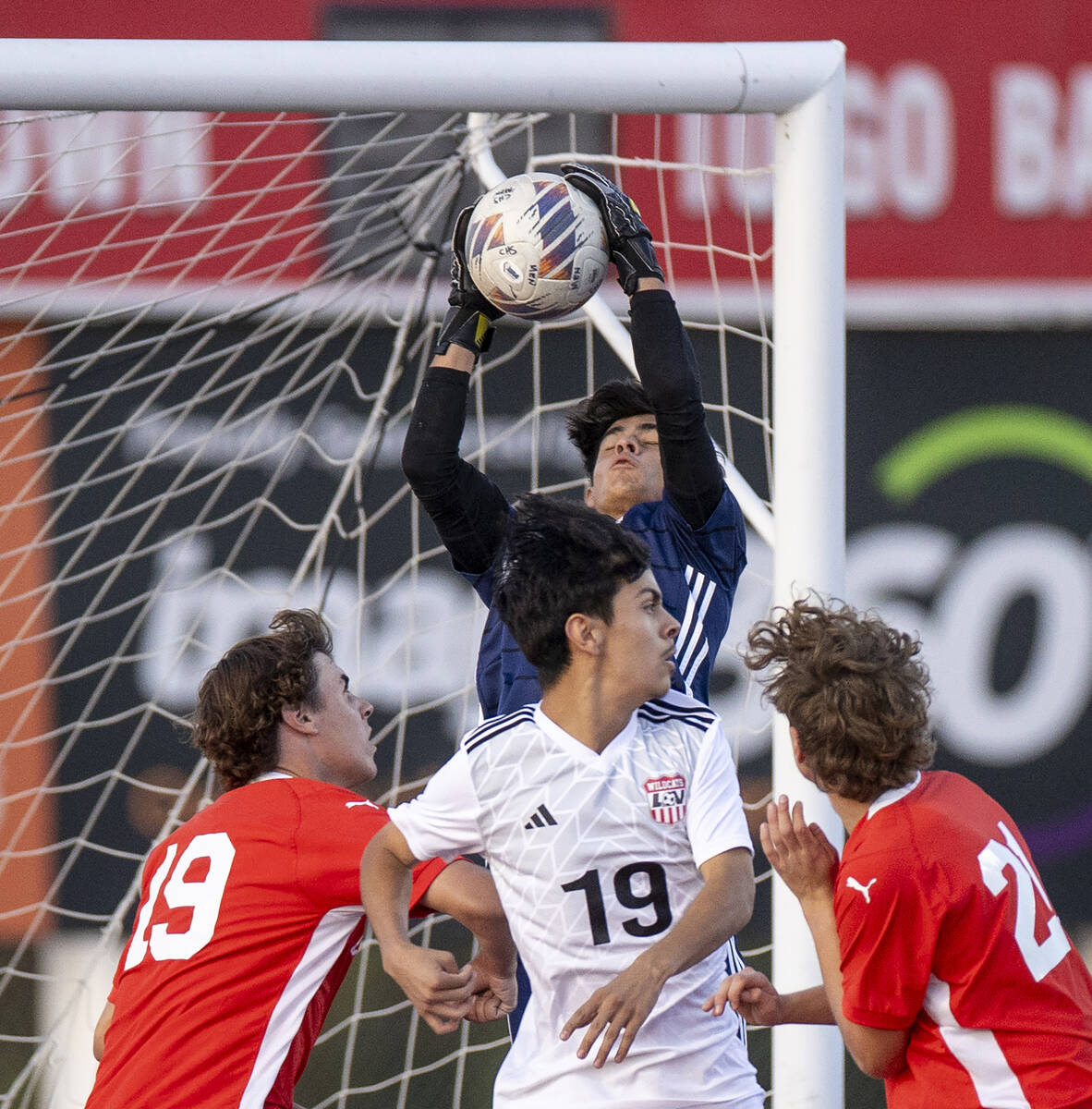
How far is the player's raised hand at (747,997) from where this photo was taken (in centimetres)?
174

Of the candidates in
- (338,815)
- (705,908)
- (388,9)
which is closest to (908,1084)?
(705,908)

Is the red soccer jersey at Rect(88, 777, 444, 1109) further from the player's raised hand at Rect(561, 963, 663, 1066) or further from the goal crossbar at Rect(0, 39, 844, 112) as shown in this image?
the goal crossbar at Rect(0, 39, 844, 112)

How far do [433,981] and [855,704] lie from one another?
608 millimetres

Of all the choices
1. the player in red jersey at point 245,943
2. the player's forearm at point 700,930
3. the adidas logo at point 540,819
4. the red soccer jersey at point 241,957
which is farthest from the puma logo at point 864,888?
the red soccer jersey at point 241,957

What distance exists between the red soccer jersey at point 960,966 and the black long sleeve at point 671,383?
646 millimetres

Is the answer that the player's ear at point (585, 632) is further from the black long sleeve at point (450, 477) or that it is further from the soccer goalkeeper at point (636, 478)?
the black long sleeve at point (450, 477)

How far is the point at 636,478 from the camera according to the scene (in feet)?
8.07

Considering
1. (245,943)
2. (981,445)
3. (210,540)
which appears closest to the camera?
(245,943)

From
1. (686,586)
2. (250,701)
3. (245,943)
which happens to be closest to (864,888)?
(686,586)

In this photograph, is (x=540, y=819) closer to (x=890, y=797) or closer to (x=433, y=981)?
(x=433, y=981)

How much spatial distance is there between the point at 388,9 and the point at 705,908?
4425 mm

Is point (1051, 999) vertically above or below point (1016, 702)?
above

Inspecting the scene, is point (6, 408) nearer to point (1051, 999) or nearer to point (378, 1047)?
point (378, 1047)

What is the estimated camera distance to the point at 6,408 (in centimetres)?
462
